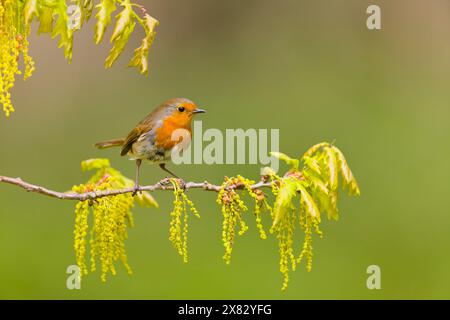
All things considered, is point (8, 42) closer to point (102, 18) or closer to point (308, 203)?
point (102, 18)

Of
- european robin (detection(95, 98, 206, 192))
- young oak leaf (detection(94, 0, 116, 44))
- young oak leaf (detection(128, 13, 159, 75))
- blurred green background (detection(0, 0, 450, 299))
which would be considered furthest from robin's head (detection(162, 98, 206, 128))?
blurred green background (detection(0, 0, 450, 299))

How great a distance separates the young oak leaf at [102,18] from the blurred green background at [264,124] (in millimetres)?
3576

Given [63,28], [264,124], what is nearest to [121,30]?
[63,28]

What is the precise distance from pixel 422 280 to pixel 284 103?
2528 millimetres

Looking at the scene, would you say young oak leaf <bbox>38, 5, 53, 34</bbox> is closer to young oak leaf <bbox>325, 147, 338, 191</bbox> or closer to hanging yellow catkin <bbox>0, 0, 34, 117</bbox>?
hanging yellow catkin <bbox>0, 0, 34, 117</bbox>

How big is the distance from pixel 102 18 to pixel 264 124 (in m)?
5.11

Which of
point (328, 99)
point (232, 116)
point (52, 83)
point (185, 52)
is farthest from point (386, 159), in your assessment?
point (52, 83)

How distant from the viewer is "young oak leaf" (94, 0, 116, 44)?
7.99ft

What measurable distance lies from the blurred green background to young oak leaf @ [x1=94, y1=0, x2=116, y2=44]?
3.58 metres

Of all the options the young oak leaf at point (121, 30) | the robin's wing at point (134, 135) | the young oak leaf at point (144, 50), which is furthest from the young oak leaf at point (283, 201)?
the robin's wing at point (134, 135)

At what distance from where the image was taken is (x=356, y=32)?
8289 millimetres

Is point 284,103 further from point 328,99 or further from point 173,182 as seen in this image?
point 173,182

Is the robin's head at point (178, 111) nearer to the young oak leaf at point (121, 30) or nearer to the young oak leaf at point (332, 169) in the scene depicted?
the young oak leaf at point (332, 169)

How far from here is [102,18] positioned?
2463 mm
